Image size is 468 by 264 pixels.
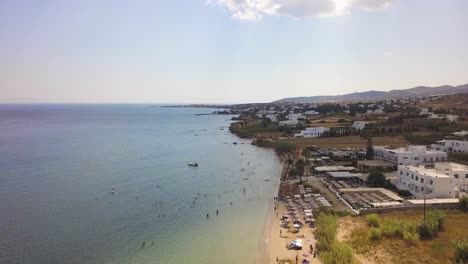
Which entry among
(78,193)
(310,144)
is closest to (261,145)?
(310,144)

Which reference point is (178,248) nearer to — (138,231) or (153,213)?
(138,231)

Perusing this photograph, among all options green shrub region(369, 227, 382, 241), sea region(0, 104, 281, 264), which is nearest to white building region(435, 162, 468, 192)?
green shrub region(369, 227, 382, 241)

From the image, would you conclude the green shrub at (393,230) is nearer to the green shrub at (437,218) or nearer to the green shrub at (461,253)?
the green shrub at (437,218)

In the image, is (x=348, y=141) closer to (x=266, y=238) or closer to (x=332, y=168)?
(x=332, y=168)

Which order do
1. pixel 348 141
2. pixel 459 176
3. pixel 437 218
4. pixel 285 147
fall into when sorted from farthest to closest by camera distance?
pixel 348 141 → pixel 285 147 → pixel 459 176 → pixel 437 218

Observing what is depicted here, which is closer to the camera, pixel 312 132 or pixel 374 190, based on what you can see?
pixel 374 190

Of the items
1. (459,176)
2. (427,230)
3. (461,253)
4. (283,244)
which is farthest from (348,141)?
(461,253)
